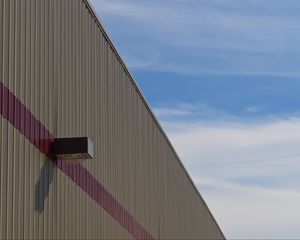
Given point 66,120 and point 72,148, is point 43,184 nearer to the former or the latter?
point 72,148

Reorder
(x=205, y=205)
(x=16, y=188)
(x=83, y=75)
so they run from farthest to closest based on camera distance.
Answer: (x=205, y=205) → (x=83, y=75) → (x=16, y=188)

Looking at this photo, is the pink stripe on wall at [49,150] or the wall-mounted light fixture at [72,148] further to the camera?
the wall-mounted light fixture at [72,148]

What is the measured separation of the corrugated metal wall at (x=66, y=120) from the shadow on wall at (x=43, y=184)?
0.02 meters

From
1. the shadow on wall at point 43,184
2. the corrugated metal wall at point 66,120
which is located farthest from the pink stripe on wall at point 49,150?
the shadow on wall at point 43,184

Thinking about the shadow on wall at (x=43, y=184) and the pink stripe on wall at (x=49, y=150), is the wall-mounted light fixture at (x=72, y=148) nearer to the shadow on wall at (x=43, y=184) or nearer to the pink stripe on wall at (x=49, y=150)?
the pink stripe on wall at (x=49, y=150)

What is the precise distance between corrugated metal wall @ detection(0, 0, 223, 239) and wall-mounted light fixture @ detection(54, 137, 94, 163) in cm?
24

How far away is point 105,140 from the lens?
18859mm

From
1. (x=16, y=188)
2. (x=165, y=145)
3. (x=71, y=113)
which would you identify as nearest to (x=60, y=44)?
(x=71, y=113)

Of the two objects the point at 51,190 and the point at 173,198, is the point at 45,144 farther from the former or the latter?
the point at 173,198

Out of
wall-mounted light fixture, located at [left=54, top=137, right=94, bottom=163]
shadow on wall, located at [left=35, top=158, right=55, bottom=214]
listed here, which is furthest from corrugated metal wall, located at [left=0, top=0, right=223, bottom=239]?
wall-mounted light fixture, located at [left=54, top=137, right=94, bottom=163]

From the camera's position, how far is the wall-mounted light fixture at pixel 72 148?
1455 centimetres

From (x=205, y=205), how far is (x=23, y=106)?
99.6ft

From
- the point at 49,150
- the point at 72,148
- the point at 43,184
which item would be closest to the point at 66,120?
the point at 72,148

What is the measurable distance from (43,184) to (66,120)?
72.9 inches
